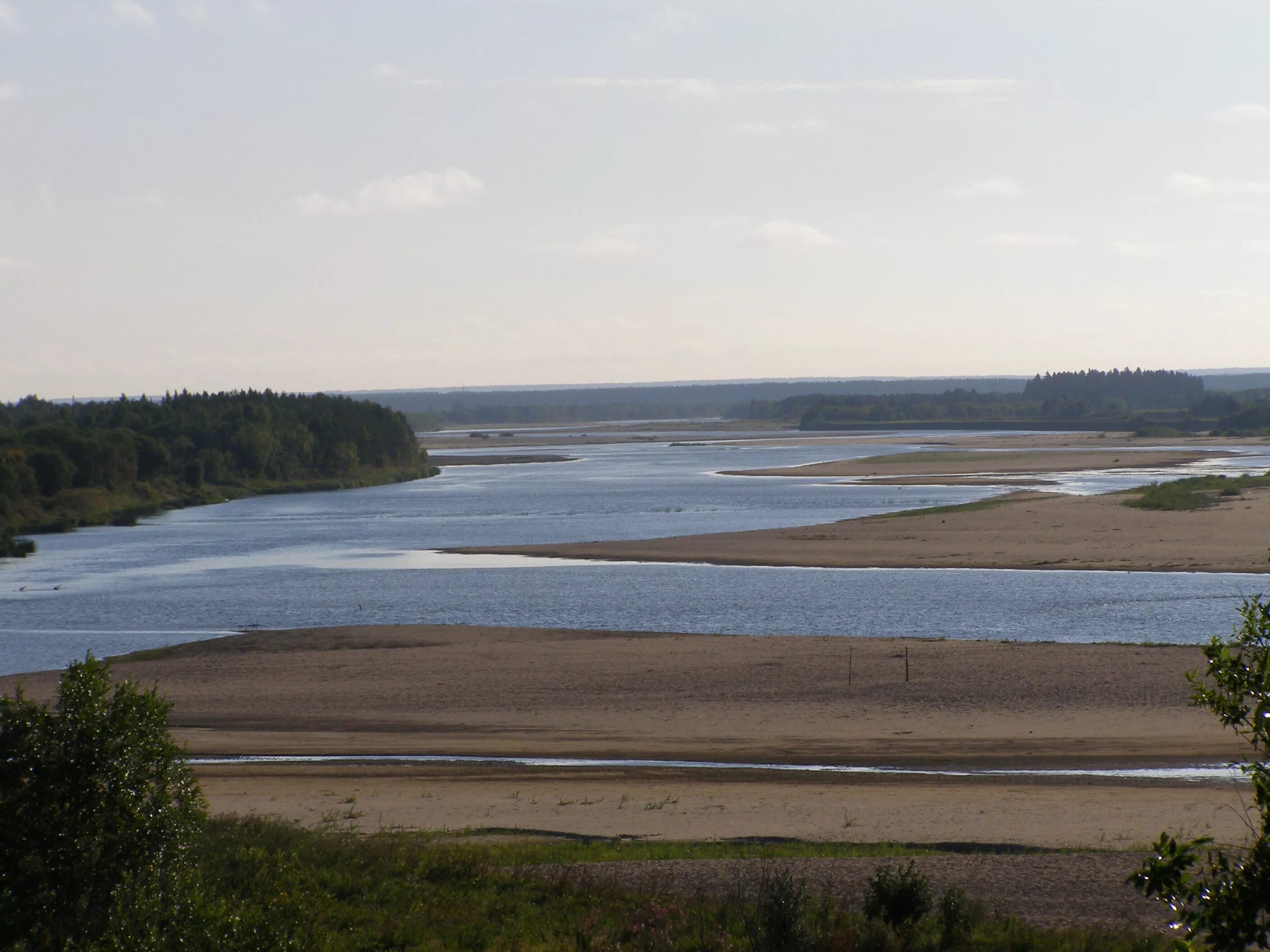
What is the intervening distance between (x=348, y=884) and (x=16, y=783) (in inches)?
212

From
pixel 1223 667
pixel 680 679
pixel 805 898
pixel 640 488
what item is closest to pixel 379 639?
pixel 680 679

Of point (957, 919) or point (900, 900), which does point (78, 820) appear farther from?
point (957, 919)

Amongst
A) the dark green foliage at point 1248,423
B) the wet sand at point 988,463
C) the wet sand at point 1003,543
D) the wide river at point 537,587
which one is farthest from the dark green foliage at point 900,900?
the dark green foliage at point 1248,423

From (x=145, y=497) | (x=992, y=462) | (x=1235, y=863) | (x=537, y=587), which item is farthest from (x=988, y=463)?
(x=1235, y=863)

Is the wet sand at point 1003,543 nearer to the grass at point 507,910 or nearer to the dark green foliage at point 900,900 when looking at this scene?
the dark green foliage at point 900,900

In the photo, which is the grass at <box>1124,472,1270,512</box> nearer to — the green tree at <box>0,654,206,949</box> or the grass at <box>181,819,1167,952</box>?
the grass at <box>181,819,1167,952</box>

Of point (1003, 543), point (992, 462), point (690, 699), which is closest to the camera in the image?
point (690, 699)

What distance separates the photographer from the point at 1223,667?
263 inches

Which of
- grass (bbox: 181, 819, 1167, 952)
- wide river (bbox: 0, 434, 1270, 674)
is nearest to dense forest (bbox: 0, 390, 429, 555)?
wide river (bbox: 0, 434, 1270, 674)

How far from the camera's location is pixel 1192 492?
219 ft

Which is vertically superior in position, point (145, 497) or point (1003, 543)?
point (145, 497)

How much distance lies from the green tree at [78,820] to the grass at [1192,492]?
61.3m

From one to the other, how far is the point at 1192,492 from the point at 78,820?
67.8 m

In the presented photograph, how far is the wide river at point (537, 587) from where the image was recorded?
36938 mm
